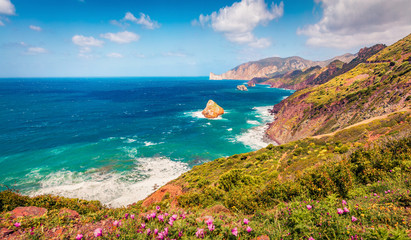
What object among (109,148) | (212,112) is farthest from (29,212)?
(212,112)

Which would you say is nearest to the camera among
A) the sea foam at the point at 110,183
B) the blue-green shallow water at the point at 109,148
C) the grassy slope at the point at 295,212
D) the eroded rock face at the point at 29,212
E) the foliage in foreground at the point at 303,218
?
the foliage in foreground at the point at 303,218

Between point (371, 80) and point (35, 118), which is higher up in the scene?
point (371, 80)

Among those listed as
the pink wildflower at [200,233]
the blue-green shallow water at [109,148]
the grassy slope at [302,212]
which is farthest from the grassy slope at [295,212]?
the blue-green shallow water at [109,148]

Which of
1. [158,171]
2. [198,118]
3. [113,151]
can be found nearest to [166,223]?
[158,171]

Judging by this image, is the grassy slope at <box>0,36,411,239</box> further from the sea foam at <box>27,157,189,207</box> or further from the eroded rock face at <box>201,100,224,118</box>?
the eroded rock face at <box>201,100,224,118</box>

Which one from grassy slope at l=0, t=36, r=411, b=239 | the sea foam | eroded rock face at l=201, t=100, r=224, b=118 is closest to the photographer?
grassy slope at l=0, t=36, r=411, b=239

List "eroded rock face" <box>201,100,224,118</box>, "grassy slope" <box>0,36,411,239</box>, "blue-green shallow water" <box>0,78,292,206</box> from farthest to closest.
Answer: "eroded rock face" <box>201,100,224,118</box> → "blue-green shallow water" <box>0,78,292,206</box> → "grassy slope" <box>0,36,411,239</box>

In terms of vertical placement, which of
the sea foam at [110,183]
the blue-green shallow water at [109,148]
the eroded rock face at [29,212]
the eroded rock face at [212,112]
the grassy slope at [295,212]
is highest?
the grassy slope at [295,212]

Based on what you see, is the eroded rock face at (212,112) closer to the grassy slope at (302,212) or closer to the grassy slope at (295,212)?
the grassy slope at (295,212)

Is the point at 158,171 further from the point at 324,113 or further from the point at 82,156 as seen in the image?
the point at 324,113


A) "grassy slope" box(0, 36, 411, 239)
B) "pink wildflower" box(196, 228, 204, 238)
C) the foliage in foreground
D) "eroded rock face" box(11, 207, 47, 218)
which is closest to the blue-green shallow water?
"eroded rock face" box(11, 207, 47, 218)

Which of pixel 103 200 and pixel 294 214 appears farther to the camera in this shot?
pixel 103 200
